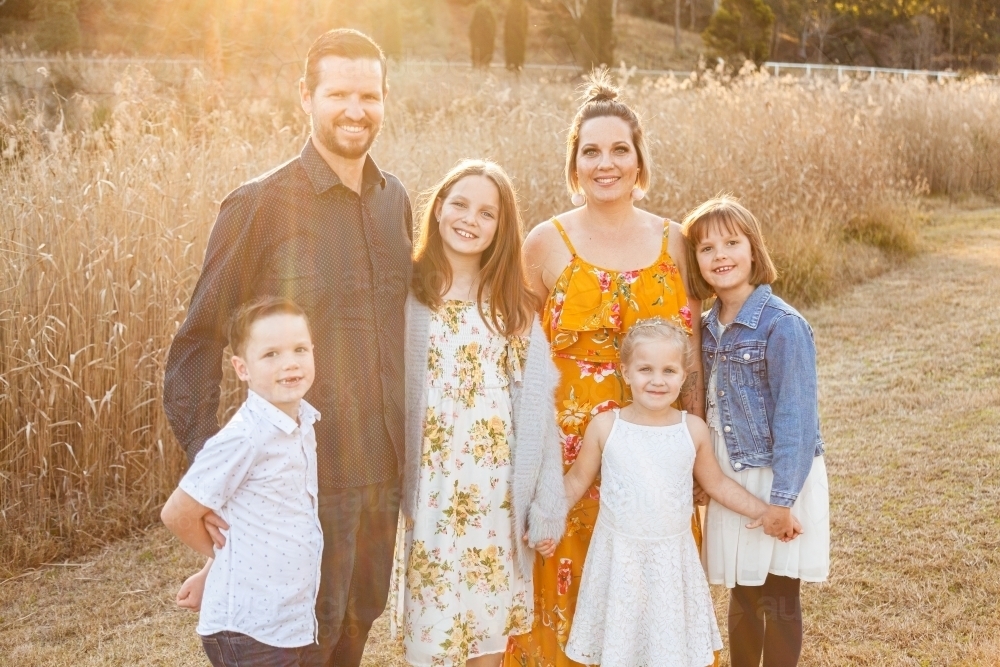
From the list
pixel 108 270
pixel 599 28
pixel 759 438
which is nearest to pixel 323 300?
pixel 759 438

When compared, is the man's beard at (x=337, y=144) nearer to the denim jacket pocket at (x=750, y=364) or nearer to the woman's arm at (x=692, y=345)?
the woman's arm at (x=692, y=345)

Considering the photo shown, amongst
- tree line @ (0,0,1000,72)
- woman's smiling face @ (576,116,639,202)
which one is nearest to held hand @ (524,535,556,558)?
woman's smiling face @ (576,116,639,202)

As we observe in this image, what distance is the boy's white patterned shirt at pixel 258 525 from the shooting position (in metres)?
1.94

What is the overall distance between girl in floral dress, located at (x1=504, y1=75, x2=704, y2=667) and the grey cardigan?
22cm

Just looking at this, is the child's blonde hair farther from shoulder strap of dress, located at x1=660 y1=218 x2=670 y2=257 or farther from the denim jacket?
shoulder strap of dress, located at x1=660 y1=218 x2=670 y2=257

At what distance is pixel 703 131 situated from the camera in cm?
793

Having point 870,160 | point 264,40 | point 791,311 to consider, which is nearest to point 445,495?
point 791,311

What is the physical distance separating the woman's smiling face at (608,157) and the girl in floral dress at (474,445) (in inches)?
13.9

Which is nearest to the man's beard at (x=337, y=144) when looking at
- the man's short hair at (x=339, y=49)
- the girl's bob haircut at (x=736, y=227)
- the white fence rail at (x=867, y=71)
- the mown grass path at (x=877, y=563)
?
the man's short hair at (x=339, y=49)

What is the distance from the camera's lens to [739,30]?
22.8m

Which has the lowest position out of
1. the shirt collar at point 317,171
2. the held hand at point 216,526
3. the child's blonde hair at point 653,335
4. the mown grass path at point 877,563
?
the mown grass path at point 877,563

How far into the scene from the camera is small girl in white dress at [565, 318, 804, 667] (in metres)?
2.50

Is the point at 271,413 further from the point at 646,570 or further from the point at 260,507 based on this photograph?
the point at 646,570

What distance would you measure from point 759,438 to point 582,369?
22.7 inches
